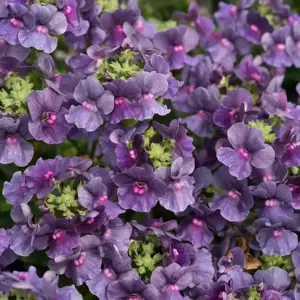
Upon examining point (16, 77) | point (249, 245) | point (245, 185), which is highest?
point (16, 77)

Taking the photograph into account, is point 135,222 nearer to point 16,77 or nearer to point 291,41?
point 16,77

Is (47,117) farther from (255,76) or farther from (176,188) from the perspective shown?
(255,76)

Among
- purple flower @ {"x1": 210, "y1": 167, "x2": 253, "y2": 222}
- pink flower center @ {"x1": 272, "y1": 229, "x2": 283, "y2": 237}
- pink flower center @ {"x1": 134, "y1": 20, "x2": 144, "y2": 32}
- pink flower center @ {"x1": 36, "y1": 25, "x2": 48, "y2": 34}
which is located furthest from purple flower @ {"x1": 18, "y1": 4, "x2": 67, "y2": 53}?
pink flower center @ {"x1": 272, "y1": 229, "x2": 283, "y2": 237}

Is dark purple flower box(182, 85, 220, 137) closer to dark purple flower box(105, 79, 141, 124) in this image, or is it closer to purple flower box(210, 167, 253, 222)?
purple flower box(210, 167, 253, 222)

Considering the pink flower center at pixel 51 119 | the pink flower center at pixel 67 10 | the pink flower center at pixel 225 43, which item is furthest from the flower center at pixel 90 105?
the pink flower center at pixel 225 43

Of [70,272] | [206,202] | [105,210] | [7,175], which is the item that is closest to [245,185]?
[206,202]

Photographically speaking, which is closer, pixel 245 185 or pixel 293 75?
pixel 245 185

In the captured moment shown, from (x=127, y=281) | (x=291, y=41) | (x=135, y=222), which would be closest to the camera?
(x=127, y=281)
